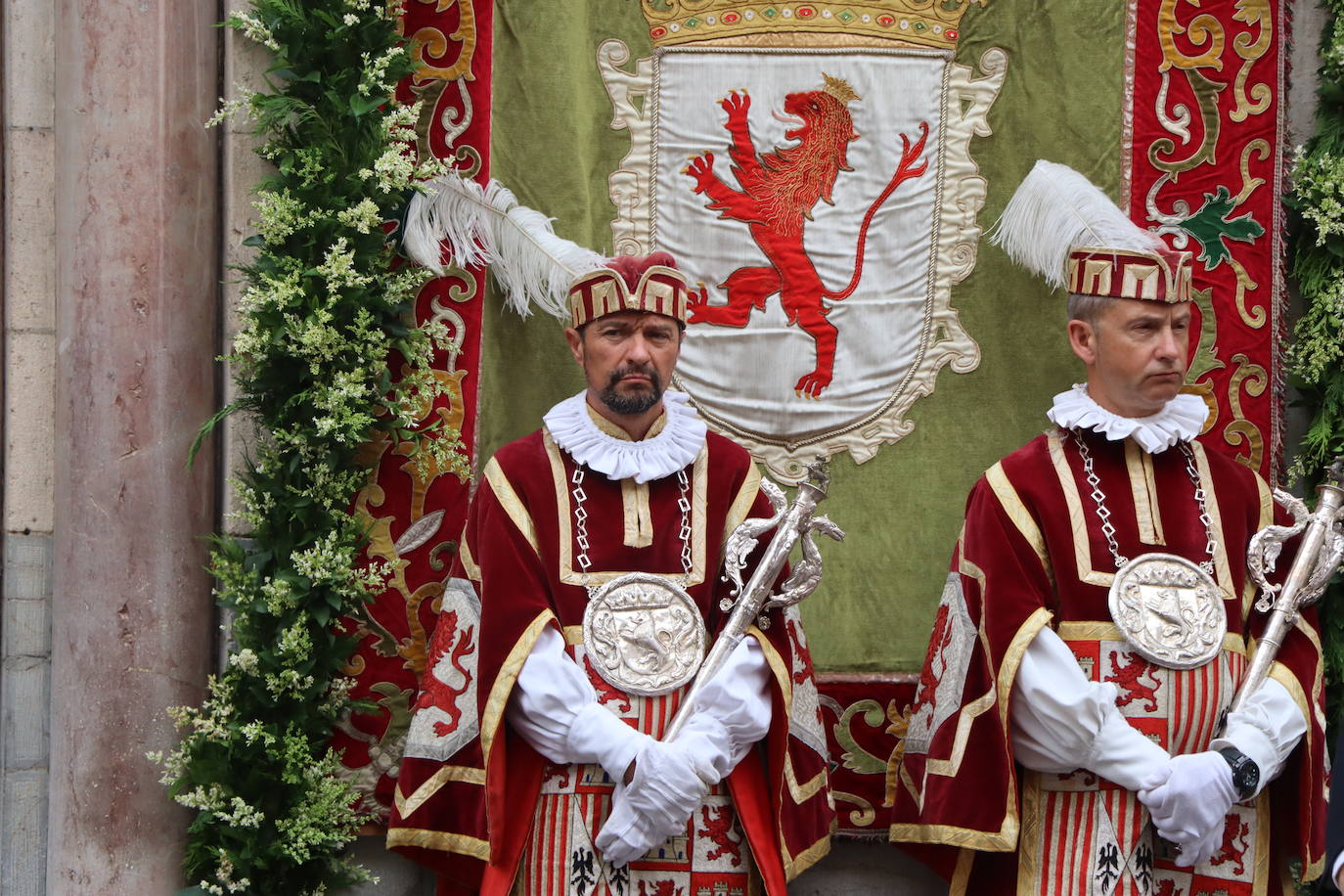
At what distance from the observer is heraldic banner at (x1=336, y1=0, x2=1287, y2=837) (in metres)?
4.87

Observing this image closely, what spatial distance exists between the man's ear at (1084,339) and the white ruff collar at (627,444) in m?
0.98

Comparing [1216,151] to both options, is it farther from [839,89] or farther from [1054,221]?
[839,89]

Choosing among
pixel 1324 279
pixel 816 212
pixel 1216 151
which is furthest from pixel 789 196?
pixel 1324 279

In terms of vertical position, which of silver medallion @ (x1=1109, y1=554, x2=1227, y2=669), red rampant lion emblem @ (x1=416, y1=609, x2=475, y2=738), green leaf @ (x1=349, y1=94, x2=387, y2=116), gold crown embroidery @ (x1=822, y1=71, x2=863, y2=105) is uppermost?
gold crown embroidery @ (x1=822, y1=71, x2=863, y2=105)

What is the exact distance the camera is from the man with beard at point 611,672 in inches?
157

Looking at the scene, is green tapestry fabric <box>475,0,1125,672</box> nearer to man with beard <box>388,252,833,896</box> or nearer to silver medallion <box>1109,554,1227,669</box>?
man with beard <box>388,252,833,896</box>

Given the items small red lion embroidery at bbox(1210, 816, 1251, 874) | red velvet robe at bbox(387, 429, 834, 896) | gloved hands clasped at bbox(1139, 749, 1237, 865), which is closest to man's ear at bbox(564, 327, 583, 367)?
red velvet robe at bbox(387, 429, 834, 896)

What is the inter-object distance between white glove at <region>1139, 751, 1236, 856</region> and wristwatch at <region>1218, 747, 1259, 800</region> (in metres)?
0.02

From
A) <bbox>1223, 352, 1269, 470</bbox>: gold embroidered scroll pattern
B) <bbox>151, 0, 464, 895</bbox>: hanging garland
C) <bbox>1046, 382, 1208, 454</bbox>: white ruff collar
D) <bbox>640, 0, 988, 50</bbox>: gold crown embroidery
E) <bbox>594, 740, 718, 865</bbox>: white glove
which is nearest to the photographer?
<bbox>594, 740, 718, 865</bbox>: white glove

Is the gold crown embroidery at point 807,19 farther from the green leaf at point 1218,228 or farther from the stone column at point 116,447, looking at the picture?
the stone column at point 116,447

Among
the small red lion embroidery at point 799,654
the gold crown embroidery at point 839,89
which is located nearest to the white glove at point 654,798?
the small red lion embroidery at point 799,654

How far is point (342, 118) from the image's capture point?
15.2ft

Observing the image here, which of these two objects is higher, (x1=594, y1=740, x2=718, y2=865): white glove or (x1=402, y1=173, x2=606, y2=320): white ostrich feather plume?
(x1=402, y1=173, x2=606, y2=320): white ostrich feather plume

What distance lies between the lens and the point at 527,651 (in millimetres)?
3992
